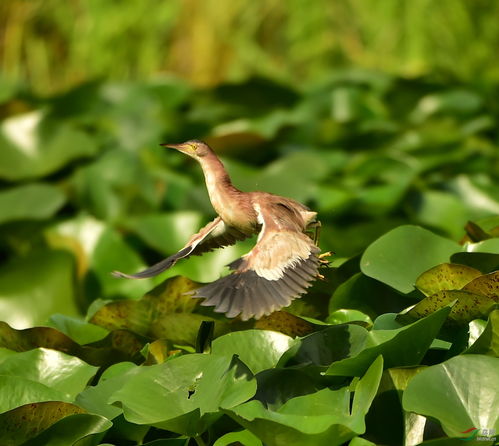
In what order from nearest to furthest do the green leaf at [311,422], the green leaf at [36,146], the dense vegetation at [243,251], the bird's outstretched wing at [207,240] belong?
the green leaf at [311,422] < the dense vegetation at [243,251] < the bird's outstretched wing at [207,240] < the green leaf at [36,146]

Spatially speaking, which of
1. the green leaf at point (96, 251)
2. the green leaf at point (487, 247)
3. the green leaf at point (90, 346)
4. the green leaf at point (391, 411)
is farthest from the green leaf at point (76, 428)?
the green leaf at point (96, 251)

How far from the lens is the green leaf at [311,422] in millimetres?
1270

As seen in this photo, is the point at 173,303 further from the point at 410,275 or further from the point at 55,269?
the point at 55,269

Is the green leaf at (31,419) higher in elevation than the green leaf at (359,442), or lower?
lower

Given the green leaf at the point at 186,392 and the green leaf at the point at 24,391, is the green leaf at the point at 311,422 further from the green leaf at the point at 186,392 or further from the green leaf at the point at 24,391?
the green leaf at the point at 24,391

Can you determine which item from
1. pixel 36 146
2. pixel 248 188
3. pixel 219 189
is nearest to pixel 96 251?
pixel 248 188

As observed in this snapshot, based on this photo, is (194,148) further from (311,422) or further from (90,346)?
(311,422)

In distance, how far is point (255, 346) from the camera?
1522mm

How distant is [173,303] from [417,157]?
219 cm

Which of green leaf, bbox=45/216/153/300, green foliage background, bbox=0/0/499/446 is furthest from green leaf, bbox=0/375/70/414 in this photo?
green leaf, bbox=45/216/153/300

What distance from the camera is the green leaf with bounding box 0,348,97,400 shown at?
1.57 metres

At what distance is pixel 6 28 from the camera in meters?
5.52

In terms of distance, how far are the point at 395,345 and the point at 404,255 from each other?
0.37m

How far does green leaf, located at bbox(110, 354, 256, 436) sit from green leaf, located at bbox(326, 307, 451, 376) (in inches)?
5.7
